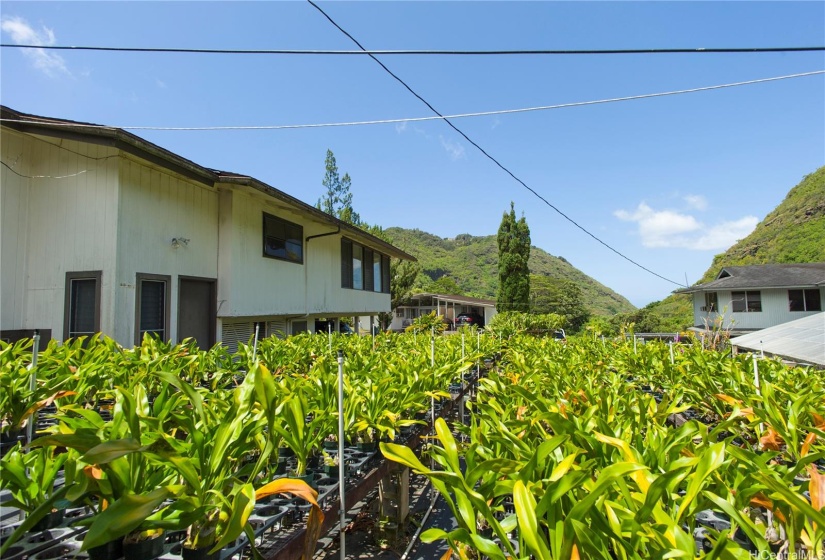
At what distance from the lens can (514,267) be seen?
3111 cm

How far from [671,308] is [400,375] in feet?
159

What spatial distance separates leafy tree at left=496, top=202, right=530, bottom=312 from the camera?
30.9m

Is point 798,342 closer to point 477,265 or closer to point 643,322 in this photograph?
point 643,322

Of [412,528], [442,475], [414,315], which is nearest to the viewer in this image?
[442,475]

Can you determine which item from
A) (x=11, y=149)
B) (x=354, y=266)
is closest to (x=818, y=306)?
(x=354, y=266)

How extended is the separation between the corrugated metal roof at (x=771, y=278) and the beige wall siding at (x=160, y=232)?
2562 centimetres

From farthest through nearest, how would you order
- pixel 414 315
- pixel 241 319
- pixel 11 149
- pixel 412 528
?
1. pixel 414 315
2. pixel 241 319
3. pixel 11 149
4. pixel 412 528

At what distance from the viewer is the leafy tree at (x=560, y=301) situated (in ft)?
135

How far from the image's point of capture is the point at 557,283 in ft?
162

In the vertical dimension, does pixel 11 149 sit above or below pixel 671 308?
above

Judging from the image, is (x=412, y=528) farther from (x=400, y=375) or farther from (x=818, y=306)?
(x=818, y=306)

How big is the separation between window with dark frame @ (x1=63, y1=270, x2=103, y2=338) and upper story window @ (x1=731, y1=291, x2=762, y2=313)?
28046 mm

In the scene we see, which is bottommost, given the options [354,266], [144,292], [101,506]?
[101,506]

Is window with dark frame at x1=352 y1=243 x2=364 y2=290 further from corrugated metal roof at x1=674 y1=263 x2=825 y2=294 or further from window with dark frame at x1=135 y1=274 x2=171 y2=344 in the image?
corrugated metal roof at x1=674 y1=263 x2=825 y2=294
